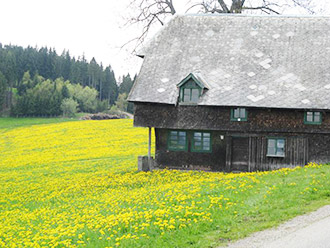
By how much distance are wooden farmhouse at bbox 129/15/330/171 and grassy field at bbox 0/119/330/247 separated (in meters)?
2.95

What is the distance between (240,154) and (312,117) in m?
5.11

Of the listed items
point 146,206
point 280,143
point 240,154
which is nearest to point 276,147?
point 280,143

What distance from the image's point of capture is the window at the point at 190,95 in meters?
28.0

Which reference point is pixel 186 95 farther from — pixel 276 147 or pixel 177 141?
pixel 276 147

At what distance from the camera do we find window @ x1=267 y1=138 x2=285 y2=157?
27.0 meters

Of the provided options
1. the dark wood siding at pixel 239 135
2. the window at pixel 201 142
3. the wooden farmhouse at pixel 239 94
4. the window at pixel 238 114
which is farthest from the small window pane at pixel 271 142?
the window at pixel 201 142

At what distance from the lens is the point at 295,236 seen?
1105 cm

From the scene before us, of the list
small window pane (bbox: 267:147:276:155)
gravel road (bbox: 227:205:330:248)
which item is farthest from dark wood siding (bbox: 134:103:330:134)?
gravel road (bbox: 227:205:330:248)

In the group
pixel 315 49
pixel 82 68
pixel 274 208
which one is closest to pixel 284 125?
pixel 315 49

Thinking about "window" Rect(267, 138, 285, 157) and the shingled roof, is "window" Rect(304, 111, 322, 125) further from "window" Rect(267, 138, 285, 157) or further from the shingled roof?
"window" Rect(267, 138, 285, 157)

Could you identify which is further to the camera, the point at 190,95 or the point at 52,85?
the point at 52,85

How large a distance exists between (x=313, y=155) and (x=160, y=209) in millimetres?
15419

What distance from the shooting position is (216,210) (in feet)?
44.9

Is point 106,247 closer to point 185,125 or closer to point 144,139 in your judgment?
point 185,125
